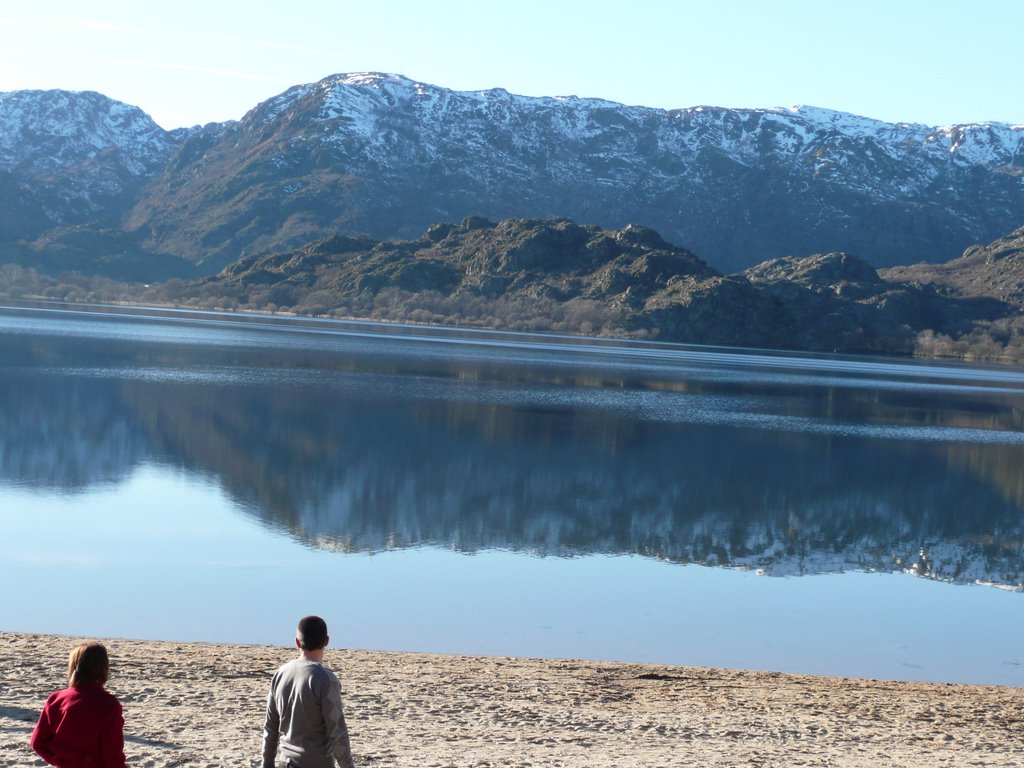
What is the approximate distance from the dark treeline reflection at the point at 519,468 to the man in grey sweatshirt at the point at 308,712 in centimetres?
1617

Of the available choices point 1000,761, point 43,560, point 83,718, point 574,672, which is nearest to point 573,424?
point 43,560

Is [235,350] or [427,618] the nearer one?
[427,618]

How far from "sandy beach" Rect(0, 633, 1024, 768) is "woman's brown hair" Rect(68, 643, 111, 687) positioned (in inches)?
122

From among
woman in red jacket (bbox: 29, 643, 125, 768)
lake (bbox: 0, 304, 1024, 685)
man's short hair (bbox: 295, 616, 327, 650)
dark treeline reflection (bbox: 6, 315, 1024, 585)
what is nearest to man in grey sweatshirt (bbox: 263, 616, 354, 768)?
man's short hair (bbox: 295, 616, 327, 650)

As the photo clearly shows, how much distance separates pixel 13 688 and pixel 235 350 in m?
81.6

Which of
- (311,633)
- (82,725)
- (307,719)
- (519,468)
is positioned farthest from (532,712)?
A: (519,468)

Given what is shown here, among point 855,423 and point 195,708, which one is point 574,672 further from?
point 855,423

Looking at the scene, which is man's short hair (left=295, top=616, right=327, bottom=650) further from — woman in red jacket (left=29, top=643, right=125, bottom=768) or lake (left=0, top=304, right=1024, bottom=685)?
lake (left=0, top=304, right=1024, bottom=685)

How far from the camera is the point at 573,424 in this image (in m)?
52.4

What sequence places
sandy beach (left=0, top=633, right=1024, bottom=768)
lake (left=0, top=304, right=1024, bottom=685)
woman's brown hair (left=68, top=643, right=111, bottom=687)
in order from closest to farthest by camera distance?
woman's brown hair (left=68, top=643, right=111, bottom=687)
sandy beach (left=0, top=633, right=1024, bottom=768)
lake (left=0, top=304, right=1024, bottom=685)

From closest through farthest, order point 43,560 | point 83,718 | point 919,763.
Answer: point 83,718 → point 919,763 → point 43,560

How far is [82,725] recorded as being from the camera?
7.68m

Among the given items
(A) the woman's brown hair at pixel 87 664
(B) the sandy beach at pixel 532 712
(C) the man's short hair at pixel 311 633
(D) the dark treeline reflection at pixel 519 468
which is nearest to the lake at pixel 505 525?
(D) the dark treeline reflection at pixel 519 468

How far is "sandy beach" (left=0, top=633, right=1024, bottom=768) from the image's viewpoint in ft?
37.6
